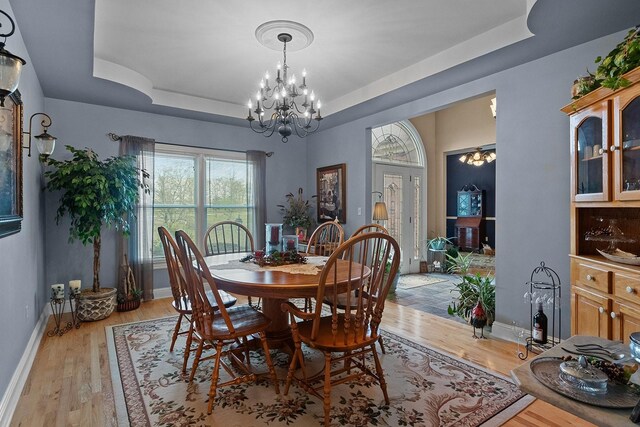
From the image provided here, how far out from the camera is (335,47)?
10.3 feet

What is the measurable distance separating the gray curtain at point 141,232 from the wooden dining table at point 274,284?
201 cm

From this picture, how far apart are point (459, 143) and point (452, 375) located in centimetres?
527

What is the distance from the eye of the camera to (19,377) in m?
2.36

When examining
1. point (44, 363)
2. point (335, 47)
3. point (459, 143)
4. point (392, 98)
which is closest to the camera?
point (44, 363)

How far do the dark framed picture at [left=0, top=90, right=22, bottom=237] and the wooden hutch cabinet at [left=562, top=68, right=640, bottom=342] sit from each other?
361 centimetres

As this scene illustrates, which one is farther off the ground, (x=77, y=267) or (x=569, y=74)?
(x=569, y=74)

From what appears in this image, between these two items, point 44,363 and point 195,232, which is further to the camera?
point 195,232

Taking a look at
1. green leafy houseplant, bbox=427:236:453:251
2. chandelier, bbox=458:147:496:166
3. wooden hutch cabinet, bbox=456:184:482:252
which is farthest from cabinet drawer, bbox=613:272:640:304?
wooden hutch cabinet, bbox=456:184:482:252

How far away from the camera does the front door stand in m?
6.04

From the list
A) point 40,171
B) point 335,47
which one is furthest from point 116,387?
point 335,47

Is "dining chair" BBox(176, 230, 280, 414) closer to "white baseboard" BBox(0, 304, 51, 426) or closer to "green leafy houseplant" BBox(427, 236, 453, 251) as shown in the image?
"white baseboard" BBox(0, 304, 51, 426)

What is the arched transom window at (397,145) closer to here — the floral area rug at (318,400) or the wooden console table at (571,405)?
the floral area rug at (318,400)

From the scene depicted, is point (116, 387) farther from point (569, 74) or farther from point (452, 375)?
point (569, 74)

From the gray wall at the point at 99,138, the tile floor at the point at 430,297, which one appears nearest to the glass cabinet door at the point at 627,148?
the tile floor at the point at 430,297
